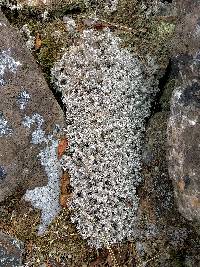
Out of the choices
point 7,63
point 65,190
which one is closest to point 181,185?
point 65,190

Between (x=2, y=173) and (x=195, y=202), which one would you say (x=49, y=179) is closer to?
(x=2, y=173)

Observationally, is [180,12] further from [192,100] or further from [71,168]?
[71,168]

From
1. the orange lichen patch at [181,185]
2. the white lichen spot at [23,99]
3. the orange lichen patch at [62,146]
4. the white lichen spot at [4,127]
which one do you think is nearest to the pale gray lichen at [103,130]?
the orange lichen patch at [62,146]

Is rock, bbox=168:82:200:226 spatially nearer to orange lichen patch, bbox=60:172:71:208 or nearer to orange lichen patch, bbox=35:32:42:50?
orange lichen patch, bbox=60:172:71:208

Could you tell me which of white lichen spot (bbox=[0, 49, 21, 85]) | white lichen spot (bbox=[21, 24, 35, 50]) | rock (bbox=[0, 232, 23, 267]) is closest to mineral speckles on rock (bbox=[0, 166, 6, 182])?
rock (bbox=[0, 232, 23, 267])

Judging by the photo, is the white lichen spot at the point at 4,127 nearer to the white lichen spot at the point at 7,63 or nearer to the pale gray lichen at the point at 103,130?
the white lichen spot at the point at 7,63
